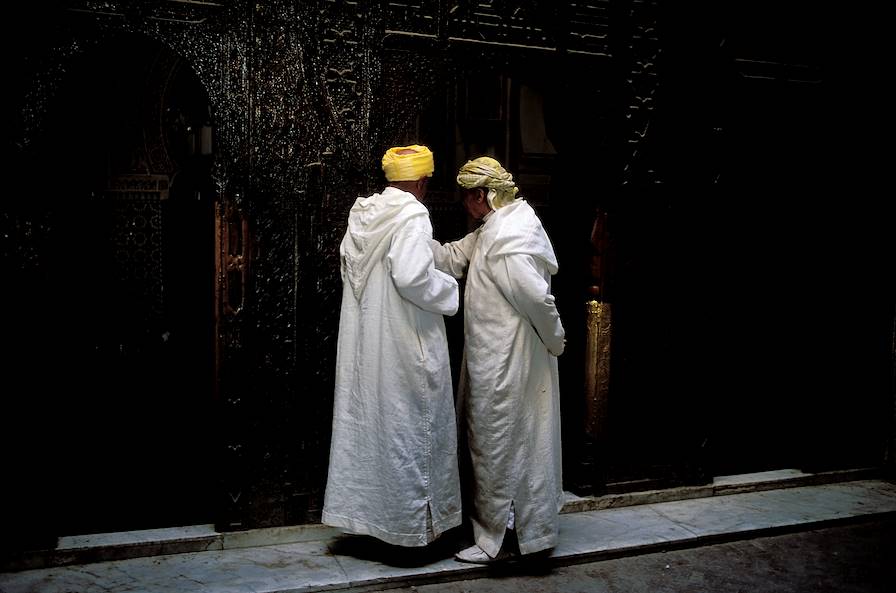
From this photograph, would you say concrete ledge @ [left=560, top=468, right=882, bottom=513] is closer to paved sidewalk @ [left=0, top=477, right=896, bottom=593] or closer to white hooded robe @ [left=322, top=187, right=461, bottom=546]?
paved sidewalk @ [left=0, top=477, right=896, bottom=593]

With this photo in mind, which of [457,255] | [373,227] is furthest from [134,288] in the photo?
[457,255]

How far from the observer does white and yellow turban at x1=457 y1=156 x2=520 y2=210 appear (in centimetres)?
423

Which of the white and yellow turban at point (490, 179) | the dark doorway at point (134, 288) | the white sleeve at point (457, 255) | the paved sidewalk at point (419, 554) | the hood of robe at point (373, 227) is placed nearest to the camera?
the paved sidewalk at point (419, 554)

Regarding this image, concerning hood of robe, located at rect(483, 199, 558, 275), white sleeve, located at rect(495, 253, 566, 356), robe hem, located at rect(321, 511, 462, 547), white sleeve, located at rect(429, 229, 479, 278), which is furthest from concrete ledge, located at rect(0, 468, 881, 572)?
hood of robe, located at rect(483, 199, 558, 275)

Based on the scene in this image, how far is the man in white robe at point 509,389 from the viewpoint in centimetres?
411

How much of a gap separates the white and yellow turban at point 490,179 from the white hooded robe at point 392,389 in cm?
39

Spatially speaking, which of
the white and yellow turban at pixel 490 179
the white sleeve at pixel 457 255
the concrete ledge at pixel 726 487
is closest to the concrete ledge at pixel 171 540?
the concrete ledge at pixel 726 487

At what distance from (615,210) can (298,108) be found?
1.99 m

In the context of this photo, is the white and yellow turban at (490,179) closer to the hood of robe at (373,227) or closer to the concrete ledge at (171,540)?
the hood of robe at (373,227)

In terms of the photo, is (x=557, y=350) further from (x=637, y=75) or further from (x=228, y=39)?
(x=228, y=39)

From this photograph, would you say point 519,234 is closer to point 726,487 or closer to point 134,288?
point 134,288

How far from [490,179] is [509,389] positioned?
1.08m

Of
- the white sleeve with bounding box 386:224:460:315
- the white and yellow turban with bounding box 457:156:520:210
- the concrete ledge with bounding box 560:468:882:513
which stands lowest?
the concrete ledge with bounding box 560:468:882:513

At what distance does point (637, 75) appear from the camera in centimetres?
493
